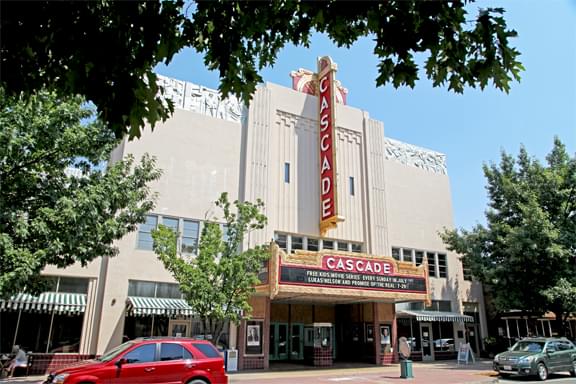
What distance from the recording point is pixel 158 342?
37.6 ft

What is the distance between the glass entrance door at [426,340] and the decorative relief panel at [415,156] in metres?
10.9

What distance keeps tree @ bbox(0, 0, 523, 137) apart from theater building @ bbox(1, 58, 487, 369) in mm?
14823

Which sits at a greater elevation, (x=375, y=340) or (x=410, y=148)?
(x=410, y=148)

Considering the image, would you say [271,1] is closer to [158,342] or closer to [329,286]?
[158,342]

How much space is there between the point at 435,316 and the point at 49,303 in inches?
829

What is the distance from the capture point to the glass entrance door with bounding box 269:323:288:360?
2500 centimetres

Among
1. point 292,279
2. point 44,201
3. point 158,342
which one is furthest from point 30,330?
point 292,279

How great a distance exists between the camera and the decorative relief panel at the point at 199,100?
78.5ft

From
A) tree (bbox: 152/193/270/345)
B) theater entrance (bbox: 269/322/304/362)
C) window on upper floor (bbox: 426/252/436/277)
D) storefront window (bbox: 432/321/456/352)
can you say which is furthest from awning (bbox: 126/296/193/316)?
window on upper floor (bbox: 426/252/436/277)

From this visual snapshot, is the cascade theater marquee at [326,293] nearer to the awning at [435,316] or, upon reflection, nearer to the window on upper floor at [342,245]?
the window on upper floor at [342,245]

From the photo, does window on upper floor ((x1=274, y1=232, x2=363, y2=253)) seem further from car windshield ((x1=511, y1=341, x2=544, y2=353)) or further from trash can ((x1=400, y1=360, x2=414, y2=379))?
car windshield ((x1=511, y1=341, x2=544, y2=353))

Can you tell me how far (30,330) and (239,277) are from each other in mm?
8906

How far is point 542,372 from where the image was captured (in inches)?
726

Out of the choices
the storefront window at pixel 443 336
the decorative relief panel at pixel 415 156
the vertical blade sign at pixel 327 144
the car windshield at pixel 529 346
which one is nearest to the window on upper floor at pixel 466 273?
Answer: the storefront window at pixel 443 336
